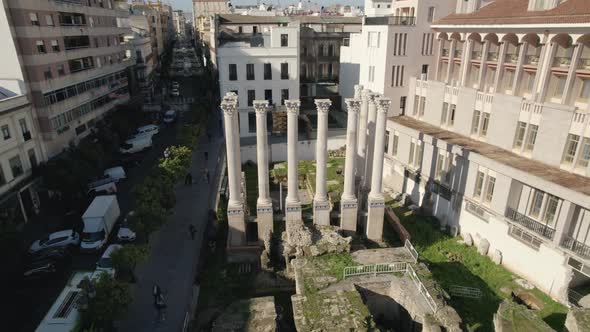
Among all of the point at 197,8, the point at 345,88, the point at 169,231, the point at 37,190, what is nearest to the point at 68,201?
the point at 37,190

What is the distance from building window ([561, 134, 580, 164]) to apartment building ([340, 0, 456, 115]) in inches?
726

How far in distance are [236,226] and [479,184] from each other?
67.8ft

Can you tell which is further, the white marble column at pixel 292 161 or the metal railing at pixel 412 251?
the white marble column at pixel 292 161

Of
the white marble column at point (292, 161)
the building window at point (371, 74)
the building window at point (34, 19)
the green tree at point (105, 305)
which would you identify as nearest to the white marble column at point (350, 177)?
the white marble column at point (292, 161)

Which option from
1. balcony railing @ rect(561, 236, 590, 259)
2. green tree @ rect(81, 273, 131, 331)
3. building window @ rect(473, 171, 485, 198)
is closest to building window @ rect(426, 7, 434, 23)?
building window @ rect(473, 171, 485, 198)

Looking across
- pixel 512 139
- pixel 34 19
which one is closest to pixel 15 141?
pixel 34 19

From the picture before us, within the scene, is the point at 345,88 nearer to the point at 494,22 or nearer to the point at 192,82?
the point at 494,22

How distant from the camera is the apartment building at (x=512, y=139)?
26.1 m

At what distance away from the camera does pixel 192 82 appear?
345 feet

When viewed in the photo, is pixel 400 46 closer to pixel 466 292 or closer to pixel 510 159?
pixel 510 159

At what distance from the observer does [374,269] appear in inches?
965

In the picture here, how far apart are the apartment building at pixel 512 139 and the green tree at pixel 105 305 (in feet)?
89.4

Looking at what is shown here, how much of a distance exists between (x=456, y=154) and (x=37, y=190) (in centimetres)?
3988

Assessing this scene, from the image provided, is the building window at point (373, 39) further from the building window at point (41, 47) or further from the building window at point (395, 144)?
the building window at point (41, 47)
